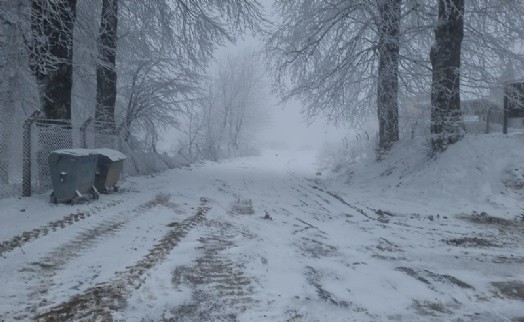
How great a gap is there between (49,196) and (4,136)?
4.63ft

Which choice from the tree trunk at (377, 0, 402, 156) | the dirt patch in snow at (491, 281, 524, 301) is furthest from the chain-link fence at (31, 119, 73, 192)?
the tree trunk at (377, 0, 402, 156)

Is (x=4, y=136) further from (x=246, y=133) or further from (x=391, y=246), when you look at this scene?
(x=246, y=133)

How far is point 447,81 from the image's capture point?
11.1 metres

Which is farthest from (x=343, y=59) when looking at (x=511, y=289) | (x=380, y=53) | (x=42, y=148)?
(x=511, y=289)

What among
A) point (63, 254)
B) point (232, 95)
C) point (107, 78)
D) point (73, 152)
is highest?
point (232, 95)

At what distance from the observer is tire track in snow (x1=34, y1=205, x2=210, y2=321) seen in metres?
3.12

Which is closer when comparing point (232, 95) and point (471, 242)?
point (471, 242)

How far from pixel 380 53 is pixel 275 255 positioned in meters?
9.90

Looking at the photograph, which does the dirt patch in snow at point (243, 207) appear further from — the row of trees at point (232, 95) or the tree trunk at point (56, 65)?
the row of trees at point (232, 95)

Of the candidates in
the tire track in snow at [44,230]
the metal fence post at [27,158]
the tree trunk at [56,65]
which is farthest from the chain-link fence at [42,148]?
the tire track in snow at [44,230]

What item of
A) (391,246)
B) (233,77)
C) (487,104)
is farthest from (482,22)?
(233,77)

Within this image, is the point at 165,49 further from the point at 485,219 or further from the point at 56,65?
the point at 485,219

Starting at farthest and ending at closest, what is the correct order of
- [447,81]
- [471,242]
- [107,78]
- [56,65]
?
1. [107,78]
2. [447,81]
3. [56,65]
4. [471,242]

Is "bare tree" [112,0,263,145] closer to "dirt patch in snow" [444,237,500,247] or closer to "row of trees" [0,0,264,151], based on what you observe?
"row of trees" [0,0,264,151]
